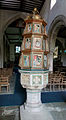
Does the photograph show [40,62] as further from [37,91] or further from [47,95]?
[47,95]

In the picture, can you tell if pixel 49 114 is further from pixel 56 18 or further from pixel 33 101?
pixel 56 18

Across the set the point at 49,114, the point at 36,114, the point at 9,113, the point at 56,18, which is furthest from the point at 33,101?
the point at 56,18

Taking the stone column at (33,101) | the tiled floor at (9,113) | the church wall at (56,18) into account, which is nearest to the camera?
the tiled floor at (9,113)

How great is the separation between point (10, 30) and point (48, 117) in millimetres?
19686

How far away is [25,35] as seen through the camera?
386cm

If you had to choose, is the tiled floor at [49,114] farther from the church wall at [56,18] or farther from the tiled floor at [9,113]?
the church wall at [56,18]

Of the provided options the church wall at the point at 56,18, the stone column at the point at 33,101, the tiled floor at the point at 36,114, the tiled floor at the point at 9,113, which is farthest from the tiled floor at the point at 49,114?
the church wall at the point at 56,18

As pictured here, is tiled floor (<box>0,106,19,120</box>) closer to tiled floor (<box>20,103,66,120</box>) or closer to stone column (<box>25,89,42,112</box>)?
tiled floor (<box>20,103,66,120</box>)

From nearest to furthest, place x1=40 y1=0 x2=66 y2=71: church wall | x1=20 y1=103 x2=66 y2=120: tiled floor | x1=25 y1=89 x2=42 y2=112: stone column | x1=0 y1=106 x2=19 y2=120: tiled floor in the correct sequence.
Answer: x1=20 y1=103 x2=66 y2=120: tiled floor → x1=0 y1=106 x2=19 y2=120: tiled floor → x1=25 y1=89 x2=42 y2=112: stone column → x1=40 y1=0 x2=66 y2=71: church wall

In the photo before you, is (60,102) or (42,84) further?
(60,102)

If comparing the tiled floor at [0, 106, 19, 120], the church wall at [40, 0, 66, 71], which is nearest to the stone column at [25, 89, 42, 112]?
the tiled floor at [0, 106, 19, 120]

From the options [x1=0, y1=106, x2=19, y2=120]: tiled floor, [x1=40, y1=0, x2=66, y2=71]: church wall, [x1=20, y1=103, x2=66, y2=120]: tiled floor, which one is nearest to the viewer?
[x1=20, y1=103, x2=66, y2=120]: tiled floor

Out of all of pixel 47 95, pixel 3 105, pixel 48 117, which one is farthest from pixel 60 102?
pixel 3 105

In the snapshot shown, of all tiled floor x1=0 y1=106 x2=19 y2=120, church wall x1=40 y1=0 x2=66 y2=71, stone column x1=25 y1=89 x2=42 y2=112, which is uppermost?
church wall x1=40 y1=0 x2=66 y2=71
